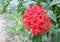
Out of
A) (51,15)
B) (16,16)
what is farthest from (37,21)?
(16,16)

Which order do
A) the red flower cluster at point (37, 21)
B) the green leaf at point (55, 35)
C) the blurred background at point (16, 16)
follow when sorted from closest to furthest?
1. the red flower cluster at point (37, 21)
2. the green leaf at point (55, 35)
3. the blurred background at point (16, 16)

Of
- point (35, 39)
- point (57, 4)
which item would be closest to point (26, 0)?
point (57, 4)

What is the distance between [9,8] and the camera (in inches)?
157

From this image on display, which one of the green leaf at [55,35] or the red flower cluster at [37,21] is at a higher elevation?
the red flower cluster at [37,21]

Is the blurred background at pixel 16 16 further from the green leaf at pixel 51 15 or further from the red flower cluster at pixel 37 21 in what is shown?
the red flower cluster at pixel 37 21

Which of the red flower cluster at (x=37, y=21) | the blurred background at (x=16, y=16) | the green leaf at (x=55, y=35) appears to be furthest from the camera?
the blurred background at (x=16, y=16)

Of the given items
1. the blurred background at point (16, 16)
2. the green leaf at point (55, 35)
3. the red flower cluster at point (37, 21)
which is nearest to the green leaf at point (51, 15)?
the blurred background at point (16, 16)

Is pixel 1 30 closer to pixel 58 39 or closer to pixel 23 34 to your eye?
pixel 23 34

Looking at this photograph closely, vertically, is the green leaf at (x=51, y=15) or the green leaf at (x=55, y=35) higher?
the green leaf at (x=51, y=15)

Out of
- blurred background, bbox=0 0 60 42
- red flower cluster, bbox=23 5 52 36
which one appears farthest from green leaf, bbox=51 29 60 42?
red flower cluster, bbox=23 5 52 36

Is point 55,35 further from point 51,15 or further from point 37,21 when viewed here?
point 37,21

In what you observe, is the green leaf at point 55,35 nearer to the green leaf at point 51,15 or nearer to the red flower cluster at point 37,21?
the green leaf at point 51,15

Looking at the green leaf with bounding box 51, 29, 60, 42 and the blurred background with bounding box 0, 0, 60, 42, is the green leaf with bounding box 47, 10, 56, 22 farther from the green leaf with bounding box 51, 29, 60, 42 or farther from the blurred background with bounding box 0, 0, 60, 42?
the green leaf with bounding box 51, 29, 60, 42

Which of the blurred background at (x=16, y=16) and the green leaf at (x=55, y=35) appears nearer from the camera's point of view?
the green leaf at (x=55, y=35)
